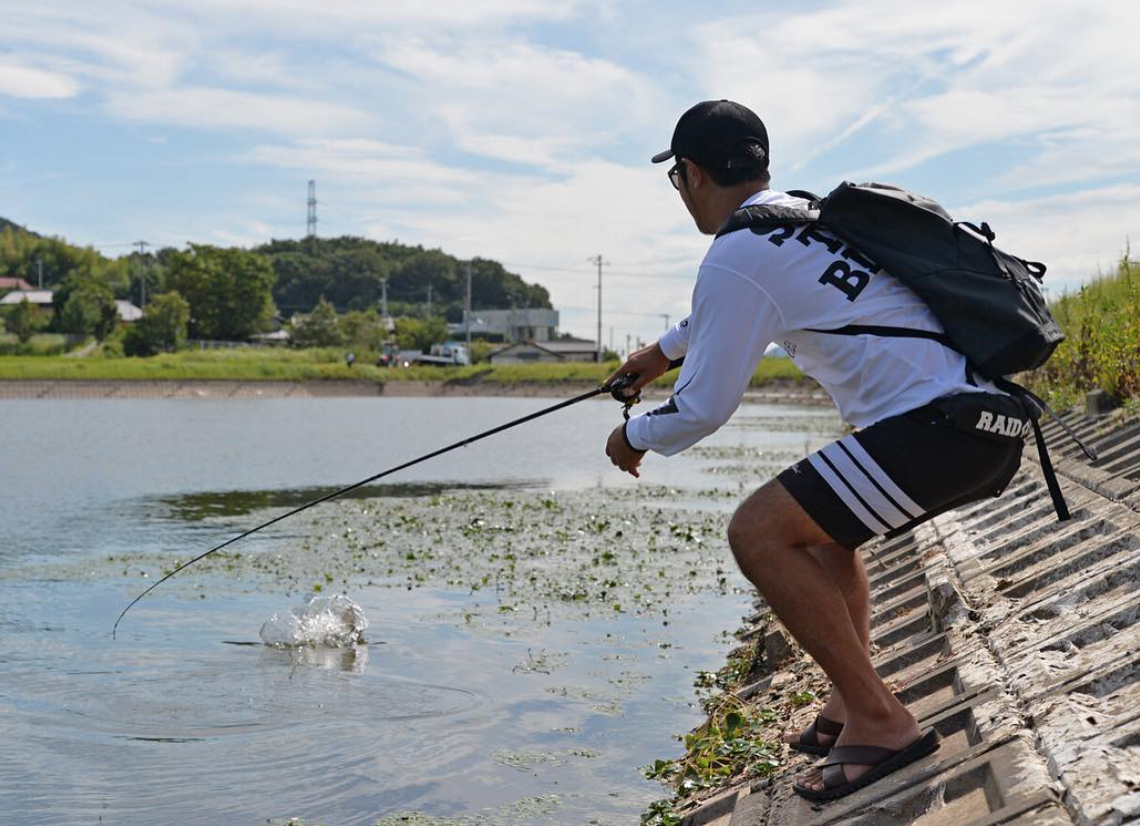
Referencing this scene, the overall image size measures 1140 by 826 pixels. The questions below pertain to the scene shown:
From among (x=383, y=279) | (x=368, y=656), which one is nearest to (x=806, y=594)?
(x=368, y=656)

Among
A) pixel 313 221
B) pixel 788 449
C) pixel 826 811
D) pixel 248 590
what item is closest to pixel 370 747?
pixel 826 811

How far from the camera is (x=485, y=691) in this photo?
8.58m

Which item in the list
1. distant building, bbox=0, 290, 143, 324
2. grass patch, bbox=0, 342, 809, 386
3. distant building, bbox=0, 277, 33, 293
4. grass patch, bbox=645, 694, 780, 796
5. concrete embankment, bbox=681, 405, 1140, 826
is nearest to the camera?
concrete embankment, bbox=681, 405, 1140, 826

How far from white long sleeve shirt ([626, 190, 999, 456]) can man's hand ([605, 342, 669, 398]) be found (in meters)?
0.88

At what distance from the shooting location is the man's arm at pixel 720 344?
395cm

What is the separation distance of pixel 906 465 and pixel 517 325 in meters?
148

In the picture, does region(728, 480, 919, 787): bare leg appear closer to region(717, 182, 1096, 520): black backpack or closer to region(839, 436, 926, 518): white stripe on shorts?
region(839, 436, 926, 518): white stripe on shorts

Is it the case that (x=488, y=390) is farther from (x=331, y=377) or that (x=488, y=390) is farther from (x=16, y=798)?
(x=16, y=798)

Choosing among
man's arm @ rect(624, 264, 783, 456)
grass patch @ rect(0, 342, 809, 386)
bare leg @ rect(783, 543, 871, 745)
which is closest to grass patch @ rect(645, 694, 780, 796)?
bare leg @ rect(783, 543, 871, 745)

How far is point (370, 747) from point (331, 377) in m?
88.3

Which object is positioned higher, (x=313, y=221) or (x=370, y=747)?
(x=313, y=221)

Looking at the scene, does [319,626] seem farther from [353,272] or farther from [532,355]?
[353,272]

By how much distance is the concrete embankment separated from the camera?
3.44m

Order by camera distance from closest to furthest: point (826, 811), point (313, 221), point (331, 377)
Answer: point (826, 811), point (331, 377), point (313, 221)
